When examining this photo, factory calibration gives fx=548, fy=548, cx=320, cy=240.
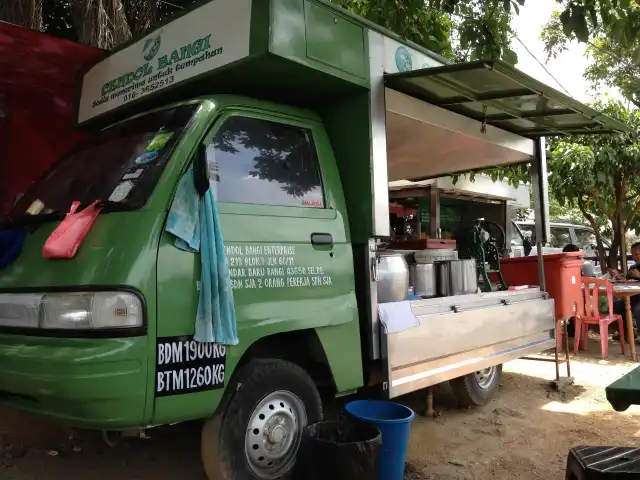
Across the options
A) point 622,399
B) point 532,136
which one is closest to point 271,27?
point 622,399

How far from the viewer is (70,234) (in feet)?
8.34

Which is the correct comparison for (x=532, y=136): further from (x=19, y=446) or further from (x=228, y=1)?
(x=19, y=446)

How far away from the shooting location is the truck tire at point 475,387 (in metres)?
4.89

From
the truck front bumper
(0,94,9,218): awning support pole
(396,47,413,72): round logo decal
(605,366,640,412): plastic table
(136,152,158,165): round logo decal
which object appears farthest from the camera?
(0,94,9,218): awning support pole

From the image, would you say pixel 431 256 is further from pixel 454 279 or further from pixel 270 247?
pixel 270 247

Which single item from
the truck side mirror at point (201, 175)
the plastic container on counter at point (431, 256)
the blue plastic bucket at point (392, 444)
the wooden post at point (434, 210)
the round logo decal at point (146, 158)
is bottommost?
the blue plastic bucket at point (392, 444)

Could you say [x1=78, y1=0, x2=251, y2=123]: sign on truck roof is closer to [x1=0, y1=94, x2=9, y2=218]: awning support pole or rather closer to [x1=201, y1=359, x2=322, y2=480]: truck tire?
[x1=0, y1=94, x2=9, y2=218]: awning support pole

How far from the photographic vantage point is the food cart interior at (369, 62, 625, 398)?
144 inches

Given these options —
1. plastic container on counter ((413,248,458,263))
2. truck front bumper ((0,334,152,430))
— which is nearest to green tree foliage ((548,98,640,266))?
plastic container on counter ((413,248,458,263))

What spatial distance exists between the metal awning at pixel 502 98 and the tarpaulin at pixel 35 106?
2.85m

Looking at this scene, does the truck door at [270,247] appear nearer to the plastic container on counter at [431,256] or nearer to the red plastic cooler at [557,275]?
the plastic container on counter at [431,256]

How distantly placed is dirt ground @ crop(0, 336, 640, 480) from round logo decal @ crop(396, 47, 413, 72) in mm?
2755

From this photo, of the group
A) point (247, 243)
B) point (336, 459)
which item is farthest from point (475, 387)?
point (247, 243)

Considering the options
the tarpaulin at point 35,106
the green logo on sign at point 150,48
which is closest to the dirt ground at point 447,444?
the tarpaulin at point 35,106
